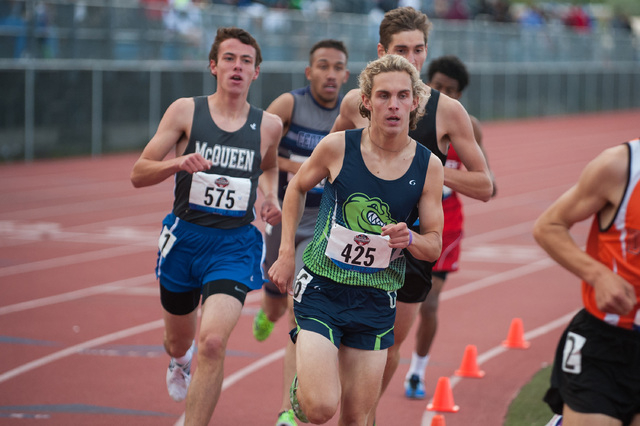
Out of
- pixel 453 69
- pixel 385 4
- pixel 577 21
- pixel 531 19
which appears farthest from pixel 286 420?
pixel 577 21

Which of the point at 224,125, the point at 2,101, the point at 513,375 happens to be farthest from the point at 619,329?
the point at 2,101

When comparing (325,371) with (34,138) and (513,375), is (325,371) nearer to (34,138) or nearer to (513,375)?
(513,375)

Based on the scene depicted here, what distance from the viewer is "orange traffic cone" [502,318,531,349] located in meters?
8.52

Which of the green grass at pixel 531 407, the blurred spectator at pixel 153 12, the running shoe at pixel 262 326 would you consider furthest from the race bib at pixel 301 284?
the blurred spectator at pixel 153 12

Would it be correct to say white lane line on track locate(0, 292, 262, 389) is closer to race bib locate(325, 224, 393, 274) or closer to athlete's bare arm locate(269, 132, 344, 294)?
athlete's bare arm locate(269, 132, 344, 294)

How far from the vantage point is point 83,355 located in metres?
7.95

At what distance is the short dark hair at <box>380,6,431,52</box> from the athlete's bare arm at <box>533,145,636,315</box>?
2.06 metres

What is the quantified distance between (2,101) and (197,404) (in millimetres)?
15630

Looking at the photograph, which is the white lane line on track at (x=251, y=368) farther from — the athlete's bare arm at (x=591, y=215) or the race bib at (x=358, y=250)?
the athlete's bare arm at (x=591, y=215)

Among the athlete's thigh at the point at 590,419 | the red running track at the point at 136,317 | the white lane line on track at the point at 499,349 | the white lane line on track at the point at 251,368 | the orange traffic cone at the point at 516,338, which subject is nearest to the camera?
the athlete's thigh at the point at 590,419

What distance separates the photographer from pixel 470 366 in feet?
25.2

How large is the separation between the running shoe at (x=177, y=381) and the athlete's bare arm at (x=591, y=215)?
10.3 ft

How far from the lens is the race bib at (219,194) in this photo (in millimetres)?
5738

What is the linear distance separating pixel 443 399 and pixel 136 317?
3574 millimetres
